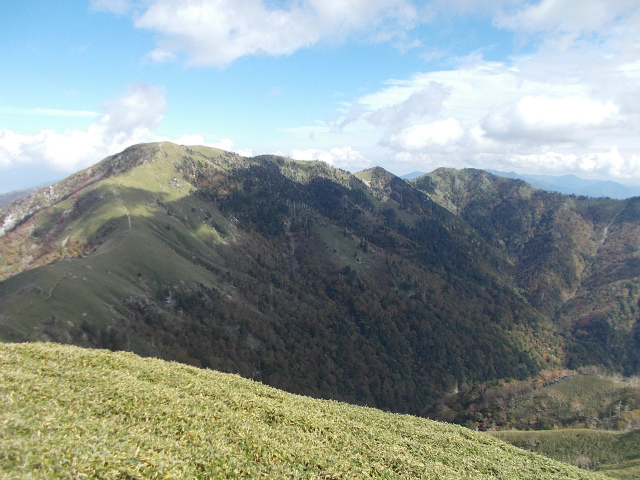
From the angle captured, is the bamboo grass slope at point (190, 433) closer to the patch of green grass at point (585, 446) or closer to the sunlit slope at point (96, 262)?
the patch of green grass at point (585, 446)

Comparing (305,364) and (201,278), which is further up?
(201,278)

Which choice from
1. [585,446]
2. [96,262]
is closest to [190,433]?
[585,446]

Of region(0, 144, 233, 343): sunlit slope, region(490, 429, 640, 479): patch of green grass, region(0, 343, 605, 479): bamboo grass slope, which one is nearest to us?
region(0, 343, 605, 479): bamboo grass slope

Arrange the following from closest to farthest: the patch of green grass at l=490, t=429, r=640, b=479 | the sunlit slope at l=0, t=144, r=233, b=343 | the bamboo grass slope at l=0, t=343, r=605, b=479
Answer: the bamboo grass slope at l=0, t=343, r=605, b=479, the patch of green grass at l=490, t=429, r=640, b=479, the sunlit slope at l=0, t=144, r=233, b=343

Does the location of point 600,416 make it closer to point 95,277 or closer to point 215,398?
point 215,398

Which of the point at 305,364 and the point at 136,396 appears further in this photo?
the point at 305,364

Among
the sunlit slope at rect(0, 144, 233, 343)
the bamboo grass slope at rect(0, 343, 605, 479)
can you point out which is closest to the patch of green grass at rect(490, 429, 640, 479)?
the bamboo grass slope at rect(0, 343, 605, 479)

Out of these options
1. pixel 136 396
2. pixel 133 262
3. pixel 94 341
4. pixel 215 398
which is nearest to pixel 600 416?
pixel 215 398

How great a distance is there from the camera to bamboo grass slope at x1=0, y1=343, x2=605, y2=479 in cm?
1622

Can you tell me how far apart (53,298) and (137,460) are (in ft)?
290

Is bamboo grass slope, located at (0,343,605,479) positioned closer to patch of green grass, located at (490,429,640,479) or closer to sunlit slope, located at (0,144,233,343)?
patch of green grass, located at (490,429,640,479)

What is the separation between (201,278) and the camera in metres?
150

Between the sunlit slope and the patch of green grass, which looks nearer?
the patch of green grass

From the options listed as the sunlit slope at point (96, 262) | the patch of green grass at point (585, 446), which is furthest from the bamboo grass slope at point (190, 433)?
the sunlit slope at point (96, 262)
